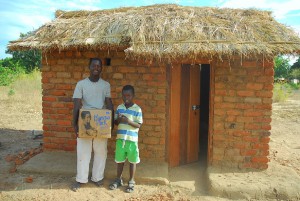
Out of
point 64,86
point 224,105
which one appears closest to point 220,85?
point 224,105

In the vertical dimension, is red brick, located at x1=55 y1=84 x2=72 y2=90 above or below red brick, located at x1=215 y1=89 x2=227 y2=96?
above

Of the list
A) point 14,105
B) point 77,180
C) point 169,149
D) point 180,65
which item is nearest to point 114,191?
point 77,180

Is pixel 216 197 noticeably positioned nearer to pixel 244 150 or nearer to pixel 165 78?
pixel 244 150

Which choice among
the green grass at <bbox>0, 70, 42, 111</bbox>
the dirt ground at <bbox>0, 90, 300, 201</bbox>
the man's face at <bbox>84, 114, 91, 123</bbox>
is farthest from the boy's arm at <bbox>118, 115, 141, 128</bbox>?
the green grass at <bbox>0, 70, 42, 111</bbox>

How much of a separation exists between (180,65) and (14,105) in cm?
1022

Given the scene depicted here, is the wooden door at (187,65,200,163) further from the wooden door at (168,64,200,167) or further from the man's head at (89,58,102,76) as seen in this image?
the man's head at (89,58,102,76)

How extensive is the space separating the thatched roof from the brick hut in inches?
0.6

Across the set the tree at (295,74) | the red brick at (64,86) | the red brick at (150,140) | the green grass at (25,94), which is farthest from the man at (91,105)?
the tree at (295,74)

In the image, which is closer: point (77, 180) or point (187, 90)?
point (77, 180)

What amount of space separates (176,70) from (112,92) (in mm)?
1188

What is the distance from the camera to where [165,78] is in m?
4.70

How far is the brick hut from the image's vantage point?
421cm

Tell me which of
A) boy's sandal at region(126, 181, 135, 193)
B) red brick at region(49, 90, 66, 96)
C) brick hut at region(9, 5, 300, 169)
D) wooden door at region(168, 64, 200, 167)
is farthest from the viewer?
red brick at region(49, 90, 66, 96)

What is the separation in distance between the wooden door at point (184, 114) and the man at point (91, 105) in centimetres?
128
